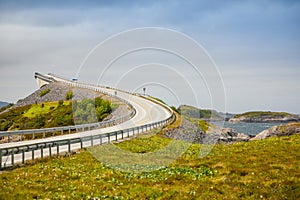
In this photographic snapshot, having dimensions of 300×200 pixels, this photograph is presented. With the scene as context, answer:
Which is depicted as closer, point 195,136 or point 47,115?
point 195,136

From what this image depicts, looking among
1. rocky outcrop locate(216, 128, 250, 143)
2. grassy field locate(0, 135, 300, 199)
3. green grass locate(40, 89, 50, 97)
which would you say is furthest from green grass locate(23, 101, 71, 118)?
grassy field locate(0, 135, 300, 199)

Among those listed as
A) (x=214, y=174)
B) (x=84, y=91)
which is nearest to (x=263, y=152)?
(x=214, y=174)

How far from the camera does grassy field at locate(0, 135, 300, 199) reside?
1602 centimetres

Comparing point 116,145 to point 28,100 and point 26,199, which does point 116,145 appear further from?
point 28,100

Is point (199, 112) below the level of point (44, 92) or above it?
below

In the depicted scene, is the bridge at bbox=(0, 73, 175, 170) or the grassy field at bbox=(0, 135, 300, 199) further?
the bridge at bbox=(0, 73, 175, 170)

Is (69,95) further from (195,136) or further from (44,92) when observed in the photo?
(195,136)

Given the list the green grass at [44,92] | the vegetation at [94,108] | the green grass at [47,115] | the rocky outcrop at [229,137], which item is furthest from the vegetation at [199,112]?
the green grass at [44,92]

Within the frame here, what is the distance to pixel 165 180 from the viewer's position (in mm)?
19047

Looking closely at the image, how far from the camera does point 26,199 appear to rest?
14.7 meters

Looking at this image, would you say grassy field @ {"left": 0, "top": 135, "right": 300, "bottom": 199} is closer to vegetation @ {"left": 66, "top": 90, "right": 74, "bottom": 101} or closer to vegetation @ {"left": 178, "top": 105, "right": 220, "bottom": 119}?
vegetation @ {"left": 178, "top": 105, "right": 220, "bottom": 119}

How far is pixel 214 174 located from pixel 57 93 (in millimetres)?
135465

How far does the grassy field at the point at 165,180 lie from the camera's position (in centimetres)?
1602

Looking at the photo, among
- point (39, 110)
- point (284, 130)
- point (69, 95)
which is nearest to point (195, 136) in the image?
point (284, 130)
